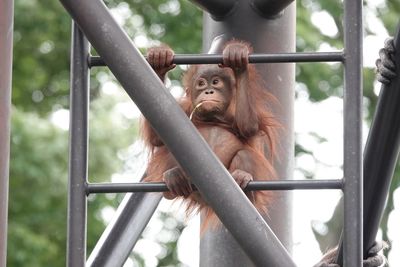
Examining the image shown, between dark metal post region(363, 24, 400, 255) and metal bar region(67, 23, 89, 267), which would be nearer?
metal bar region(67, 23, 89, 267)

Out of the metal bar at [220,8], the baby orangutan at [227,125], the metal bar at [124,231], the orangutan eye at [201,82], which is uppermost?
the metal bar at [220,8]

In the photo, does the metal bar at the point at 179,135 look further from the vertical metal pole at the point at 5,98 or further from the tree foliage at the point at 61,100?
the tree foliage at the point at 61,100

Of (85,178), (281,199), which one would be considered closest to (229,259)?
(281,199)

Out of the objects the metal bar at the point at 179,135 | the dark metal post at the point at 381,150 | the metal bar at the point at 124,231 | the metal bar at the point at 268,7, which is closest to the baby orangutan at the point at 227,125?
the metal bar at the point at 124,231

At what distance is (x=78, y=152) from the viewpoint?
14.4 ft

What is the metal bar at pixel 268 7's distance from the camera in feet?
18.0

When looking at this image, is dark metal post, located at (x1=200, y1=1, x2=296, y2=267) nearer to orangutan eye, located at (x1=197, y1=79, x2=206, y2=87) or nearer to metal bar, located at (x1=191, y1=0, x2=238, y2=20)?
metal bar, located at (x1=191, y1=0, x2=238, y2=20)

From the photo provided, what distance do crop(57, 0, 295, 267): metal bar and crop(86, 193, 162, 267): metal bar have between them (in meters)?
1.00

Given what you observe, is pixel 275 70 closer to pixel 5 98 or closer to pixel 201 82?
pixel 201 82

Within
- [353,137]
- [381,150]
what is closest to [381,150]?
[381,150]

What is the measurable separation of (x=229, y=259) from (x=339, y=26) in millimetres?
8401

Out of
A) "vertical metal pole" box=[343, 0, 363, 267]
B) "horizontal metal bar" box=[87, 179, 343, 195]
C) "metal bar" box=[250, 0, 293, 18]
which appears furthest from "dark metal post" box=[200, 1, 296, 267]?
"vertical metal pole" box=[343, 0, 363, 267]

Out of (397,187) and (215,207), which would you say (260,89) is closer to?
(215,207)

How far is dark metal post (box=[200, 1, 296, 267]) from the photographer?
5527 mm
